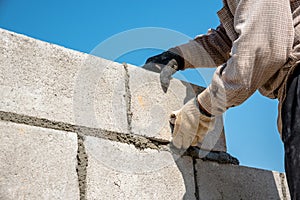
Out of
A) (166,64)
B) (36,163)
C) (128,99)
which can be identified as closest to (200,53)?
(166,64)

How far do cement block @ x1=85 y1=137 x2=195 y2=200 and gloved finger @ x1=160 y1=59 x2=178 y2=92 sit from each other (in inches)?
11.8

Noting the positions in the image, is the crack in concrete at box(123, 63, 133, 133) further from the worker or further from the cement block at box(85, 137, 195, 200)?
Answer: the worker

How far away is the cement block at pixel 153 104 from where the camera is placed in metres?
2.01

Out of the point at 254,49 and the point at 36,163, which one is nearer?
the point at 36,163

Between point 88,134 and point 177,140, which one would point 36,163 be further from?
point 177,140

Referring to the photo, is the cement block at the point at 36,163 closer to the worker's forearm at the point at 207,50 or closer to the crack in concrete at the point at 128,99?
the crack in concrete at the point at 128,99

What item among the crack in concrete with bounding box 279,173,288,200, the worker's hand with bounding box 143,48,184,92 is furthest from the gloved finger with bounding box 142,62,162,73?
the crack in concrete with bounding box 279,173,288,200

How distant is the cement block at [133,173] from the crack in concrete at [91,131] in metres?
0.02

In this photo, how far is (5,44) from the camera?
1762 millimetres

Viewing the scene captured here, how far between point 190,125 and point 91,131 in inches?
15.6

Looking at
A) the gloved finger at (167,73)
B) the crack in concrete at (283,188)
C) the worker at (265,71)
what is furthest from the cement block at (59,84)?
the crack in concrete at (283,188)

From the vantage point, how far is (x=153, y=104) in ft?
6.81

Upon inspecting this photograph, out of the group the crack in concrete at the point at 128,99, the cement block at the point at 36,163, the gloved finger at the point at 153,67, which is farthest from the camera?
the gloved finger at the point at 153,67

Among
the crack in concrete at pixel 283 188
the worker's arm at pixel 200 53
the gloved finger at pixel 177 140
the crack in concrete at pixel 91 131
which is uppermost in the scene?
the worker's arm at pixel 200 53
